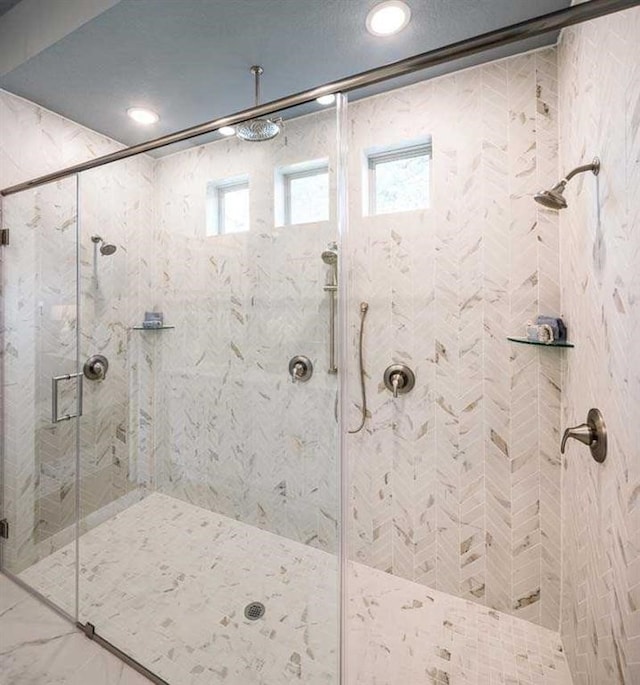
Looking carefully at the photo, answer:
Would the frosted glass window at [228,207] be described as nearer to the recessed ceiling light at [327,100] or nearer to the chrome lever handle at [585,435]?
the recessed ceiling light at [327,100]

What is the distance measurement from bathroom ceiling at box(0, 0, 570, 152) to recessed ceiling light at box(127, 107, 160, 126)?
45mm

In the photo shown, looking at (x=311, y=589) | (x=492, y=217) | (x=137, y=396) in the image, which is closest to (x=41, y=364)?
(x=137, y=396)

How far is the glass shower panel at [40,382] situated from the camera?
1.75m

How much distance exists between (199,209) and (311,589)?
1.74 m

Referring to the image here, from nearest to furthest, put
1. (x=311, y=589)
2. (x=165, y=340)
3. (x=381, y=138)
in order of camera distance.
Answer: (x=311, y=589) < (x=381, y=138) < (x=165, y=340)

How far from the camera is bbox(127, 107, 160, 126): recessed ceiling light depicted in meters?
1.81

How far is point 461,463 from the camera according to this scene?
1.54 metres

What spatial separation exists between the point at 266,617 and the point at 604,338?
1471 mm

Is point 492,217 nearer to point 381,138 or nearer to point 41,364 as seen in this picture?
point 381,138

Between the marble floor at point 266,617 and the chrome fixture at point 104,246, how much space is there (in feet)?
4.61

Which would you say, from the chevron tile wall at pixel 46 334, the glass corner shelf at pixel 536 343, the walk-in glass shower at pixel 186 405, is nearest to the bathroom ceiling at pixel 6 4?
the chevron tile wall at pixel 46 334

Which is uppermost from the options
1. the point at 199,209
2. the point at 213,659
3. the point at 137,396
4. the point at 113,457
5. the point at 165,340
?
the point at 199,209

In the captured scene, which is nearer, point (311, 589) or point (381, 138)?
point (311, 589)

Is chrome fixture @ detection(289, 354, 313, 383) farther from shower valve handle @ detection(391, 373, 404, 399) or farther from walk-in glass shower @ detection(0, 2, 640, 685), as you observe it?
shower valve handle @ detection(391, 373, 404, 399)
